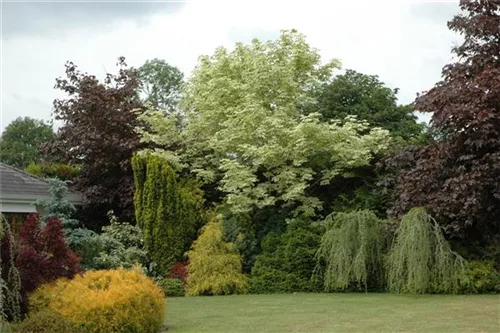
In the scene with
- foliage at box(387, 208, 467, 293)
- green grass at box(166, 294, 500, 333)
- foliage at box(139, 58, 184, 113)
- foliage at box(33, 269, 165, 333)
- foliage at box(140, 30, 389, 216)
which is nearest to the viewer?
foliage at box(33, 269, 165, 333)

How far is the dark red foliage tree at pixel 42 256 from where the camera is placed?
10969mm

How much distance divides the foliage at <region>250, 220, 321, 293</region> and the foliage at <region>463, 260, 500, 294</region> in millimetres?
3591

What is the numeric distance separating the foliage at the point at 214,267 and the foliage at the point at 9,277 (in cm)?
666

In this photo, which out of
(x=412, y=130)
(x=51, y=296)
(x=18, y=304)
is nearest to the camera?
(x=18, y=304)

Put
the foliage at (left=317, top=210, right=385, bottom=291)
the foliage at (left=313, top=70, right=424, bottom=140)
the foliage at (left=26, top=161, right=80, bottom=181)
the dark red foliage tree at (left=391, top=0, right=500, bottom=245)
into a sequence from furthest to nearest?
1. the foliage at (left=313, top=70, right=424, bottom=140)
2. the foliage at (left=26, top=161, right=80, bottom=181)
3. the foliage at (left=317, top=210, right=385, bottom=291)
4. the dark red foliage tree at (left=391, top=0, right=500, bottom=245)

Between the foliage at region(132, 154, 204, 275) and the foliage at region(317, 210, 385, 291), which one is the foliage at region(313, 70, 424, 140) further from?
the foliage at region(317, 210, 385, 291)

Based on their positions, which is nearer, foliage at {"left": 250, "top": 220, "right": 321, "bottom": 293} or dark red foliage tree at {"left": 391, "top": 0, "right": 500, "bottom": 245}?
dark red foliage tree at {"left": 391, "top": 0, "right": 500, "bottom": 245}

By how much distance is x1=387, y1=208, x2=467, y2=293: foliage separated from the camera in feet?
Result: 47.6

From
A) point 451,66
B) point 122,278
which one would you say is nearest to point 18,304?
point 122,278

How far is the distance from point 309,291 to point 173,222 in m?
4.31

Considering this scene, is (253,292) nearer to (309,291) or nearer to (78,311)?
(309,291)

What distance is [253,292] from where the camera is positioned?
17.0 metres

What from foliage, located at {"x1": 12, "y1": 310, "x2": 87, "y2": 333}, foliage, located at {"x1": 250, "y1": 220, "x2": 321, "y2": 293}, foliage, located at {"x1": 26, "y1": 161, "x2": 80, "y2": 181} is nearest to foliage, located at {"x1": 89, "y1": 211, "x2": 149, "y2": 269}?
foliage, located at {"x1": 250, "y1": 220, "x2": 321, "y2": 293}

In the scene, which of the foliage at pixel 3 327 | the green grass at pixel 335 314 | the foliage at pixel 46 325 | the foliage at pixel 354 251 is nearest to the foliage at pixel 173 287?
the green grass at pixel 335 314
